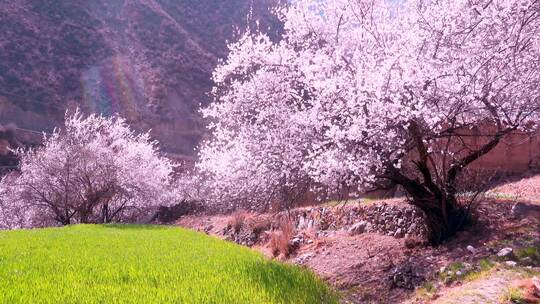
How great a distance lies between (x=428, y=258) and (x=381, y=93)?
321 cm

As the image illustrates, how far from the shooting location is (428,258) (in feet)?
29.6

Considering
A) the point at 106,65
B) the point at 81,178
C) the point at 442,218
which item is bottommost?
the point at 442,218

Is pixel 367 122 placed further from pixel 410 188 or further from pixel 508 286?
pixel 508 286

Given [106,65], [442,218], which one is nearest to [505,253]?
[442,218]

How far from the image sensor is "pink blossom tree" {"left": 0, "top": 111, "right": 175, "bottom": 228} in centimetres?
2669

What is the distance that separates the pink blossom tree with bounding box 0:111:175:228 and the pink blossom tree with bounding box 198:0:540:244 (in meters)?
16.6

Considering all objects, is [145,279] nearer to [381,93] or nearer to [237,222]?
[381,93]

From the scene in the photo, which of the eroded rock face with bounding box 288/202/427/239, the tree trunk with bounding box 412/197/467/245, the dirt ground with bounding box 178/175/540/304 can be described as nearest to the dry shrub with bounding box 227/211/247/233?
the eroded rock face with bounding box 288/202/427/239

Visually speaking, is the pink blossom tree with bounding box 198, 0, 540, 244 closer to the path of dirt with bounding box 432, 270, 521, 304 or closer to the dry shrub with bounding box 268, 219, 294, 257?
the path of dirt with bounding box 432, 270, 521, 304

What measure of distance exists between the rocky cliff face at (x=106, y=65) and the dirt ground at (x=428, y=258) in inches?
1883

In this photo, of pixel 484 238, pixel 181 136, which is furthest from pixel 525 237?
Answer: pixel 181 136

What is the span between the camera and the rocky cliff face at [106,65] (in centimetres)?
5506

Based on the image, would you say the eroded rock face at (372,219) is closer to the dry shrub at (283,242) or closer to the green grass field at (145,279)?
the dry shrub at (283,242)

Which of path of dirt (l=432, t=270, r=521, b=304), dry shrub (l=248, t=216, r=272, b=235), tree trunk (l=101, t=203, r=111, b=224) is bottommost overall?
path of dirt (l=432, t=270, r=521, b=304)
